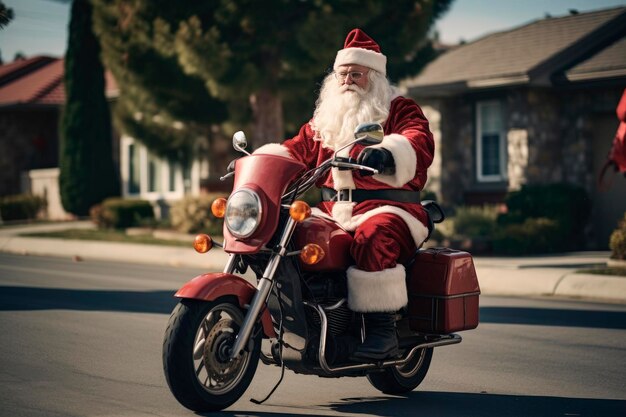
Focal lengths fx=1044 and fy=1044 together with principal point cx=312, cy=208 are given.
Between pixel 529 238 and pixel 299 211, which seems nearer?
pixel 299 211

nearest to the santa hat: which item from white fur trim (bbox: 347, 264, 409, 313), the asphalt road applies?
white fur trim (bbox: 347, 264, 409, 313)

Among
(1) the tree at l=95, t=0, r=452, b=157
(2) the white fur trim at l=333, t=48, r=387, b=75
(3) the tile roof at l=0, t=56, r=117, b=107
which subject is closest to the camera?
(2) the white fur trim at l=333, t=48, r=387, b=75

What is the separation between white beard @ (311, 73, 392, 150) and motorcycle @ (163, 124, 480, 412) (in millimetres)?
498

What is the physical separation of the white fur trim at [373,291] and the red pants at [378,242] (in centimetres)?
5


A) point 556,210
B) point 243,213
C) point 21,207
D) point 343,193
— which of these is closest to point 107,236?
point 21,207

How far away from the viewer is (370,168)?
614cm

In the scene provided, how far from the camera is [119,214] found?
26.2 metres

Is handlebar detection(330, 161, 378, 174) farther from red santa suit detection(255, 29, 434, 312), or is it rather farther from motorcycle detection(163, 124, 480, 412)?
red santa suit detection(255, 29, 434, 312)

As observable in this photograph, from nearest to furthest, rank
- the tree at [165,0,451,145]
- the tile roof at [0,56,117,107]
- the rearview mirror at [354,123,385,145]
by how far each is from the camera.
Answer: the rearview mirror at [354,123,385,145] < the tree at [165,0,451,145] < the tile roof at [0,56,117,107]

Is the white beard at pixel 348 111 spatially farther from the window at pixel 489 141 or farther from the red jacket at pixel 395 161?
the window at pixel 489 141

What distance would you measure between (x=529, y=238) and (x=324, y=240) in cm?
1383

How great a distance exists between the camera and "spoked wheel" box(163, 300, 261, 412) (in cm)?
583

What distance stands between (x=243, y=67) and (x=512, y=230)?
256 inches

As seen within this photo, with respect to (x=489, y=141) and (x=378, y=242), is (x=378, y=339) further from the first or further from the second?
(x=489, y=141)
